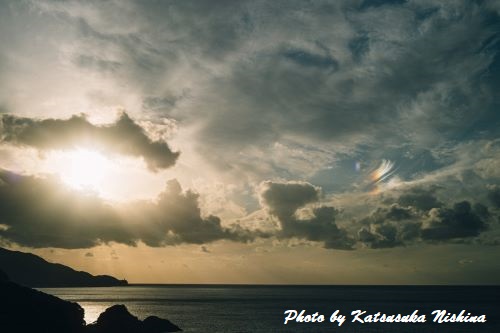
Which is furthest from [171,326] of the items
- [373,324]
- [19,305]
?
[373,324]

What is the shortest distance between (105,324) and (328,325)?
6030cm

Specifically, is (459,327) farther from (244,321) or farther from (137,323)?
(137,323)

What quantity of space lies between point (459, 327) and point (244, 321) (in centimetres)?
6177

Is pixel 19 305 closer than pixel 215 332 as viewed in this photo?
Yes

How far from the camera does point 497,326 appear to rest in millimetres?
112125

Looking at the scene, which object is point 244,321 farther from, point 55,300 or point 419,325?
point 55,300

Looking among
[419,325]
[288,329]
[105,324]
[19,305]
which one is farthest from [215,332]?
[419,325]

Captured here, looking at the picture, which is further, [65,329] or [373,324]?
[373,324]

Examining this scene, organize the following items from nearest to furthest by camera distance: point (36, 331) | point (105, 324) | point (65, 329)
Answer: point (36, 331)
point (65, 329)
point (105, 324)

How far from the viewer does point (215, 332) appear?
104m

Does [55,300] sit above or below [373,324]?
above

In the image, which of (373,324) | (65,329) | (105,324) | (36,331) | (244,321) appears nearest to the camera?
(36,331)

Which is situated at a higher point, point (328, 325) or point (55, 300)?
point (55, 300)

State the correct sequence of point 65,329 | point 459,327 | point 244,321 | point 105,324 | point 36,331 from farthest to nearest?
point 244,321 → point 459,327 → point 105,324 → point 65,329 → point 36,331
